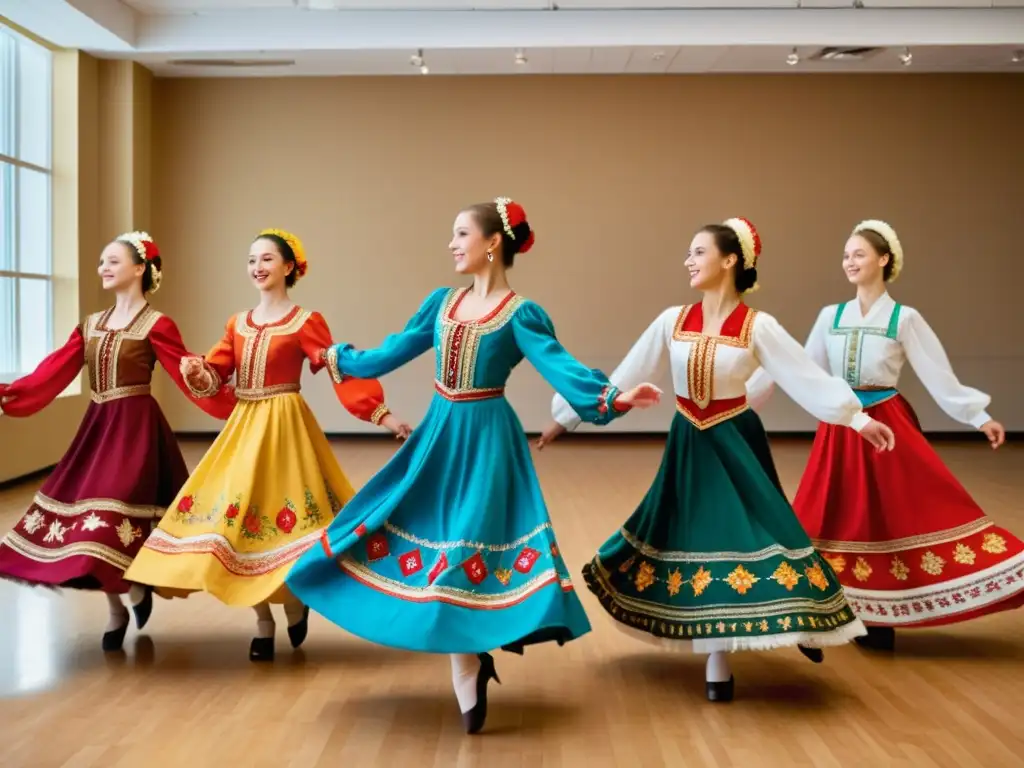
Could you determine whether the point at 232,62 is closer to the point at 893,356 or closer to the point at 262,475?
the point at 262,475

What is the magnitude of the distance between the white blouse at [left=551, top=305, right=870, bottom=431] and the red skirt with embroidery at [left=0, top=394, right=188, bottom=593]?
1.34 m

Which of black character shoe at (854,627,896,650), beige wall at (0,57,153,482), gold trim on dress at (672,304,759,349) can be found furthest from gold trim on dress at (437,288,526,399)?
beige wall at (0,57,153,482)

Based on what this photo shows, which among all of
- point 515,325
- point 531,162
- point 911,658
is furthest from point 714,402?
point 531,162

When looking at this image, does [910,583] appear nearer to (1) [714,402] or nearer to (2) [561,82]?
(1) [714,402]

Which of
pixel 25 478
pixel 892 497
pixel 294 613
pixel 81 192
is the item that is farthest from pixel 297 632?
pixel 81 192

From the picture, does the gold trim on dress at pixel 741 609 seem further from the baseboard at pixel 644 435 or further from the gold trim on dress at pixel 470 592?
the baseboard at pixel 644 435

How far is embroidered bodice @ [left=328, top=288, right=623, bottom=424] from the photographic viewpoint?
3.02 m

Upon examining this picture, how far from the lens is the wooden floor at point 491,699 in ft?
9.23

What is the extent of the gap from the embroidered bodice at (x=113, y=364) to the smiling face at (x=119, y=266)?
105 mm

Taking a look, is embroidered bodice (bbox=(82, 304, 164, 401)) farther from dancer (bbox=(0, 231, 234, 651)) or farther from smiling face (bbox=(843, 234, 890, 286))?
smiling face (bbox=(843, 234, 890, 286))

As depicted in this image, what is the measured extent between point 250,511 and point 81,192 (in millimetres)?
5709

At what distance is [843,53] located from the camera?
362 inches

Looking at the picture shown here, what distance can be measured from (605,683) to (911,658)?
1.02 metres

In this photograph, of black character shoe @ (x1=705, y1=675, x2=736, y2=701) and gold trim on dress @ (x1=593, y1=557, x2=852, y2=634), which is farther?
black character shoe @ (x1=705, y1=675, x2=736, y2=701)
